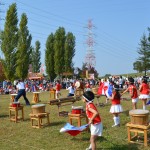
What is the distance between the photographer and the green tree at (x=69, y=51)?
62350 mm

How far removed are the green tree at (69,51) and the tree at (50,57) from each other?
287 cm

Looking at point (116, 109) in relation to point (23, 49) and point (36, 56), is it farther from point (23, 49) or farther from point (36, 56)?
point (36, 56)

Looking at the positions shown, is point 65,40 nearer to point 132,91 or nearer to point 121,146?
point 132,91

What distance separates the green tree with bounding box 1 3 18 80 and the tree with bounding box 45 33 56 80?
1421 centimetres

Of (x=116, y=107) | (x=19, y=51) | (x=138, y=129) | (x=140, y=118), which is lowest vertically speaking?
(x=138, y=129)

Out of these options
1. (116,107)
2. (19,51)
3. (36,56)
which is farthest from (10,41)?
(116,107)

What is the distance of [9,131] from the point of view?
11406 millimetres

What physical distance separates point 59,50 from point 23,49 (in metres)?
12.4

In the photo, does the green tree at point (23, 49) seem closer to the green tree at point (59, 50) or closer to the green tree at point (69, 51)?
the green tree at point (59, 50)

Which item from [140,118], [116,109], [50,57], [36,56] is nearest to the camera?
[140,118]

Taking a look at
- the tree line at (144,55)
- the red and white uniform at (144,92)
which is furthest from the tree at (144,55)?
the red and white uniform at (144,92)

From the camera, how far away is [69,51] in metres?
63.2

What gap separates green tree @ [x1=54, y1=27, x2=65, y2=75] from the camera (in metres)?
60.4

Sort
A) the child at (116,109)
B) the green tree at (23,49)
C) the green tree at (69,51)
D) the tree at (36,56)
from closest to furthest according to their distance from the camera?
the child at (116,109), the green tree at (23,49), the green tree at (69,51), the tree at (36,56)
